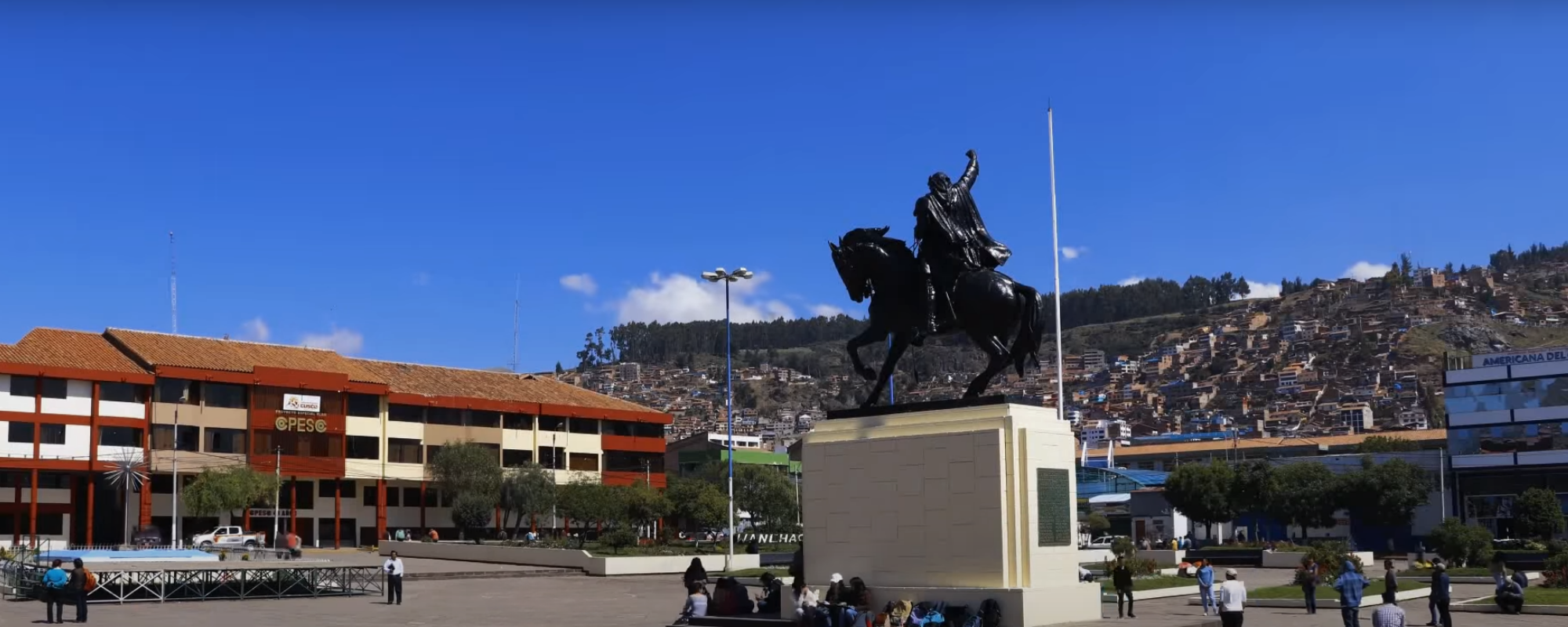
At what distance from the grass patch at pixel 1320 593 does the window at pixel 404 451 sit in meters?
59.3

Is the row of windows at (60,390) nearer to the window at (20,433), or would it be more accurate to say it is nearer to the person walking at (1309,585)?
the window at (20,433)

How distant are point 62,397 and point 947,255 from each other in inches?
2395

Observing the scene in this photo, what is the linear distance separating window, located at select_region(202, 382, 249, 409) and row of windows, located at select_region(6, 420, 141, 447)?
417 cm

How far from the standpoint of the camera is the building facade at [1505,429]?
247 feet

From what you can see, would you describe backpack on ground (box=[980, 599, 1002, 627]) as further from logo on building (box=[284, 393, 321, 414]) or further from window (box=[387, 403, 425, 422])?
window (box=[387, 403, 425, 422])

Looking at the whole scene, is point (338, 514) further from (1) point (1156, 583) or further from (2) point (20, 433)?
(1) point (1156, 583)

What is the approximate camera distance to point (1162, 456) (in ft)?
453

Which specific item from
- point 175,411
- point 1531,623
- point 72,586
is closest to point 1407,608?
point 1531,623

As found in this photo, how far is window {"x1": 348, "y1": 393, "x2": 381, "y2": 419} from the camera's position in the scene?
8231cm

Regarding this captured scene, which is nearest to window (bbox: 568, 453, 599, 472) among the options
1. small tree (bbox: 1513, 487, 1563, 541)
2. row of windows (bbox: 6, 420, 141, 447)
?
row of windows (bbox: 6, 420, 141, 447)

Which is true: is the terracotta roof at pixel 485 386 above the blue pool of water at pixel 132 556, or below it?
above

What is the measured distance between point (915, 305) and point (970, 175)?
8.44 ft

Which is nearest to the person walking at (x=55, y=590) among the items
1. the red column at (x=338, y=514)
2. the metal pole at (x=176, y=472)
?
the metal pole at (x=176, y=472)

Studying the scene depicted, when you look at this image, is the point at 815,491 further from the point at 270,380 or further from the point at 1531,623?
the point at 270,380
